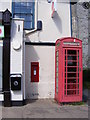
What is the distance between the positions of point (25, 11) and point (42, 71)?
9.96ft

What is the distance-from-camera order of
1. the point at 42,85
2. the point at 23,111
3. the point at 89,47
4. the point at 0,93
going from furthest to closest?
1. the point at 89,47
2. the point at 42,85
3. the point at 0,93
4. the point at 23,111

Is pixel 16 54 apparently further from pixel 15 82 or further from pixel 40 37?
pixel 40 37

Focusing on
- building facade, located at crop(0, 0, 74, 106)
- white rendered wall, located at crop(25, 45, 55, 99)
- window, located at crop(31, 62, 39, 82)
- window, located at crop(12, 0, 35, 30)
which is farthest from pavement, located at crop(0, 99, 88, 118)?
window, located at crop(12, 0, 35, 30)

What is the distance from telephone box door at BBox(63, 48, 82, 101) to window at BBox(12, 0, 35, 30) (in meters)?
2.75

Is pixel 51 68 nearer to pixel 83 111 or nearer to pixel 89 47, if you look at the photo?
pixel 83 111

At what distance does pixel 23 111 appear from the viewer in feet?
23.3

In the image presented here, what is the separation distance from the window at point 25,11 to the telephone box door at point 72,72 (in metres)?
2.75

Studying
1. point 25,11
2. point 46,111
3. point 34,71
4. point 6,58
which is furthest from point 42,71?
point 25,11

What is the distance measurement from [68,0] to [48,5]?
102cm

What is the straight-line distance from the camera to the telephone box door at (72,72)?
26.7 ft

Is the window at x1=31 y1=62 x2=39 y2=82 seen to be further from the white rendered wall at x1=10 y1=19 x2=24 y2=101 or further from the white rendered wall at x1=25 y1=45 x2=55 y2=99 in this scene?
the white rendered wall at x1=10 y1=19 x2=24 y2=101

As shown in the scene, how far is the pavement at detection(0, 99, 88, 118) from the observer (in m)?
6.57

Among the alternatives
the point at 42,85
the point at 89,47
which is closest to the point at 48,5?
the point at 42,85

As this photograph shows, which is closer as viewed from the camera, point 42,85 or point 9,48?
point 9,48
